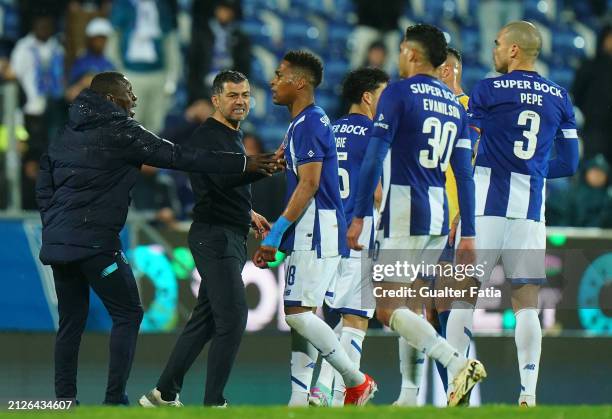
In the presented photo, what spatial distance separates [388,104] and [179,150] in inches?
51.0

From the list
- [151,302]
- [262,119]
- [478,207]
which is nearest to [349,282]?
[478,207]

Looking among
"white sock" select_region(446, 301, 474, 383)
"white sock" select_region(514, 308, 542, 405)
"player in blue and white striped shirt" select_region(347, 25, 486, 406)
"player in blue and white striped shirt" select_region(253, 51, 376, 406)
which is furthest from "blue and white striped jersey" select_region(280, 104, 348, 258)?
"white sock" select_region(514, 308, 542, 405)

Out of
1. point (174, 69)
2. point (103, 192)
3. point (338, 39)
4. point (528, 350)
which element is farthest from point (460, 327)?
point (338, 39)

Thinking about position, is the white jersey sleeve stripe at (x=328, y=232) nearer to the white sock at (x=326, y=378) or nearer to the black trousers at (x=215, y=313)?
the black trousers at (x=215, y=313)

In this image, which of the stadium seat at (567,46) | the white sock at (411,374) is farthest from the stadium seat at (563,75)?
the white sock at (411,374)

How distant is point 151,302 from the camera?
1306 cm

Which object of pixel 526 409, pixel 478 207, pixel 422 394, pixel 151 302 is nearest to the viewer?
pixel 526 409

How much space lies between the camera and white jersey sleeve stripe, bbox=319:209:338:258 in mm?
8367

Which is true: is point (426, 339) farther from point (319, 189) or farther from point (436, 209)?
point (319, 189)

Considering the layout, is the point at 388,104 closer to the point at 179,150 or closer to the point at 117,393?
the point at 179,150

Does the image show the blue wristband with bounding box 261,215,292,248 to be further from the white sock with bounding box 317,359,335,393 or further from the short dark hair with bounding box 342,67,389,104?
the short dark hair with bounding box 342,67,389,104

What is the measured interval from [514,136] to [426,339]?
1.60 metres

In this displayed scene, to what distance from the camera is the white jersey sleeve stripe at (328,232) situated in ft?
27.5

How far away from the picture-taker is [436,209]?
8141 mm
